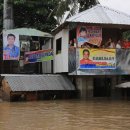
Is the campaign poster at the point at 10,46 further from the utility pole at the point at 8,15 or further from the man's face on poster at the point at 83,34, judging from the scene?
the utility pole at the point at 8,15

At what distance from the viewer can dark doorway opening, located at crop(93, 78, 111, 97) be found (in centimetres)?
2136

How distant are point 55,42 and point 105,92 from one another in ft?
13.4

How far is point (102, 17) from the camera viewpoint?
64.7 feet

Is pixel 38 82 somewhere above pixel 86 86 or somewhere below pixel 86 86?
above

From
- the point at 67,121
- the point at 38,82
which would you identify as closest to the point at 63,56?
the point at 38,82

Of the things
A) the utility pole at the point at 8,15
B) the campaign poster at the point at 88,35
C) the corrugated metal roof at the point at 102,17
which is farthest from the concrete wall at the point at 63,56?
the utility pole at the point at 8,15

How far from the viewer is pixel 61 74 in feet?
69.0

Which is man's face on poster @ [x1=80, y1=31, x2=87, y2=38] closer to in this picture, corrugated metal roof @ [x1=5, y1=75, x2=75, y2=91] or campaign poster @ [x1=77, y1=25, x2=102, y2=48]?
campaign poster @ [x1=77, y1=25, x2=102, y2=48]

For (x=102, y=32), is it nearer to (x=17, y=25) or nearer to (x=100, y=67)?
(x=100, y=67)

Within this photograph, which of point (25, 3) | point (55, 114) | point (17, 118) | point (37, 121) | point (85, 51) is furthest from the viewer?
point (25, 3)

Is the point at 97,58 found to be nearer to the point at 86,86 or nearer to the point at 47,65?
the point at 86,86

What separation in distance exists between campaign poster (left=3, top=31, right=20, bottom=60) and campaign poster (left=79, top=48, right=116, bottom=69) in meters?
3.74

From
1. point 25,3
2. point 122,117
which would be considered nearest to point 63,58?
point 25,3

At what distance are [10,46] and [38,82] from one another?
8.64 ft
